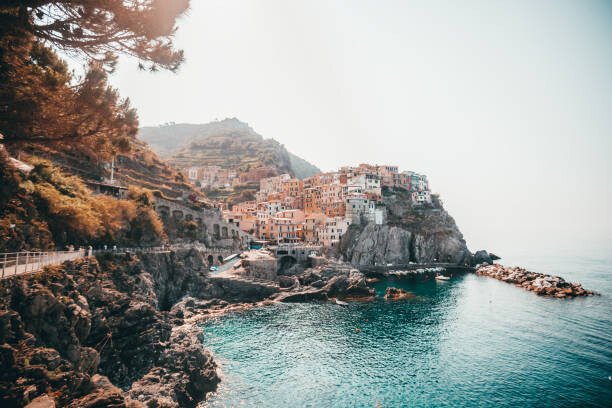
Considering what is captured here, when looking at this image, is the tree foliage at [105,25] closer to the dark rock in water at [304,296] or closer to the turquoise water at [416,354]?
the turquoise water at [416,354]

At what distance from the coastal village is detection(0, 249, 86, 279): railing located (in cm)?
6099

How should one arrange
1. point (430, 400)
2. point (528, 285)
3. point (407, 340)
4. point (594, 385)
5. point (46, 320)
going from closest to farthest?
1. point (46, 320)
2. point (430, 400)
3. point (594, 385)
4. point (407, 340)
5. point (528, 285)

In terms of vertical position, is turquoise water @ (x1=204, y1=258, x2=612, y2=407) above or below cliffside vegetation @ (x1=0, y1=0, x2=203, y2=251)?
below

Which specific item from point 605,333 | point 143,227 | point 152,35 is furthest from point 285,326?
point 605,333

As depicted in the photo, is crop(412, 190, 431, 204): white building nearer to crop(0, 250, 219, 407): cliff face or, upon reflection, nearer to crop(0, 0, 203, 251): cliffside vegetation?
crop(0, 250, 219, 407): cliff face

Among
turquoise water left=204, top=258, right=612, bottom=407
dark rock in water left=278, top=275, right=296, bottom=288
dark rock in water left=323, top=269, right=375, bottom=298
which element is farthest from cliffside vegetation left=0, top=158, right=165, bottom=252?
dark rock in water left=323, top=269, right=375, bottom=298

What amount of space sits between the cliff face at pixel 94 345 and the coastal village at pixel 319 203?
53.8 m

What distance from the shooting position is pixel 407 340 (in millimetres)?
39969

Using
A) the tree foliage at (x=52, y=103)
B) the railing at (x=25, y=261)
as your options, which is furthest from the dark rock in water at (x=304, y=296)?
the tree foliage at (x=52, y=103)

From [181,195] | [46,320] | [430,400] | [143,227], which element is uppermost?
[181,195]

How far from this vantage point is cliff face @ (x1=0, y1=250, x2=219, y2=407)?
46.7 ft

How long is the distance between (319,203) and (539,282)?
60519 mm

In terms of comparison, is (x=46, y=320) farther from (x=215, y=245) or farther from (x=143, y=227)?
(x=215, y=245)

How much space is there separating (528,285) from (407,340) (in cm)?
4832
